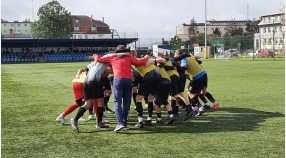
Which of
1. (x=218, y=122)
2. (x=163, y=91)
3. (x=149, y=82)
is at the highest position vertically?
(x=149, y=82)

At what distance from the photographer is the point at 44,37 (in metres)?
74.4

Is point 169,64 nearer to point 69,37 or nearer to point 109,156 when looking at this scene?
point 109,156

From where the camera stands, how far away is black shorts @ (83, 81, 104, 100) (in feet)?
30.1

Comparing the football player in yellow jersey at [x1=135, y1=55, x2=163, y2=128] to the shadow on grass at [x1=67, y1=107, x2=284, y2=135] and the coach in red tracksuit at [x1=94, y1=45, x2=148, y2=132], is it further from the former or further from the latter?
the coach in red tracksuit at [x1=94, y1=45, x2=148, y2=132]

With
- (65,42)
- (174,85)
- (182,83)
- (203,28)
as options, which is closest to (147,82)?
(174,85)

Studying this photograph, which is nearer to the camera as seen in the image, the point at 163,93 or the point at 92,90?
the point at 92,90

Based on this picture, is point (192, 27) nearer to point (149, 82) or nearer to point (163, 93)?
point (163, 93)

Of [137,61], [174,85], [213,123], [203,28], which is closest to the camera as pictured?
[137,61]

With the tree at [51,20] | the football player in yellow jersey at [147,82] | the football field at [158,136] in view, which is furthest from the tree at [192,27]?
the football player in yellow jersey at [147,82]

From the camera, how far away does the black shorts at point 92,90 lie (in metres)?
9.18

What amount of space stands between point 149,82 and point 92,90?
1336 mm

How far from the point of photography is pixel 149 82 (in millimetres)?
9547

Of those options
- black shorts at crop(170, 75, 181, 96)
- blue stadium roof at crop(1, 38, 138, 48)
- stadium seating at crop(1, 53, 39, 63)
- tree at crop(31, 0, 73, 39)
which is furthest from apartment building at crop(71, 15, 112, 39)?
black shorts at crop(170, 75, 181, 96)

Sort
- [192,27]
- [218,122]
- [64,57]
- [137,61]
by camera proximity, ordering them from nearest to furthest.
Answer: [137,61], [218,122], [64,57], [192,27]
